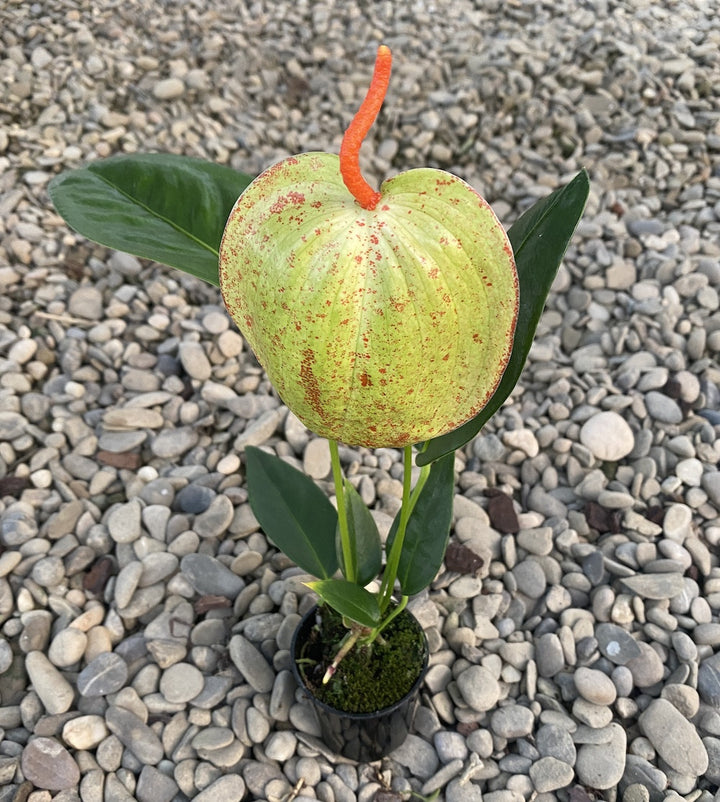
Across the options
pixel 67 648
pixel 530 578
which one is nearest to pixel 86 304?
pixel 67 648

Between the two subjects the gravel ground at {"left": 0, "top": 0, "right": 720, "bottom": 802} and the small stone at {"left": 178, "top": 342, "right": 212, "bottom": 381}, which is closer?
the gravel ground at {"left": 0, "top": 0, "right": 720, "bottom": 802}

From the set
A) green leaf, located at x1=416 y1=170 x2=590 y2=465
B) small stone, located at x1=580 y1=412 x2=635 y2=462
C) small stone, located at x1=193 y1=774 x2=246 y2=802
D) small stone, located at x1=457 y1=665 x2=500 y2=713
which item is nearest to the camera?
green leaf, located at x1=416 y1=170 x2=590 y2=465

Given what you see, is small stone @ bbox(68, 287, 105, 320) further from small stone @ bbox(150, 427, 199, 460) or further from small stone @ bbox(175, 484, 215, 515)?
small stone @ bbox(175, 484, 215, 515)

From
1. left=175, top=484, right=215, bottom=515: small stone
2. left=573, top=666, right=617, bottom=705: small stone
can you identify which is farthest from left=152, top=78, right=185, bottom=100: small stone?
left=573, top=666, right=617, bottom=705: small stone

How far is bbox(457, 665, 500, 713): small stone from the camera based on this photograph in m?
1.28

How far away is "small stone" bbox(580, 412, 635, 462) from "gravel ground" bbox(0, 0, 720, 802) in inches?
0.8

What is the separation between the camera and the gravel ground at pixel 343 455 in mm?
1248

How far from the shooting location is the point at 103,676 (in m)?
1.29

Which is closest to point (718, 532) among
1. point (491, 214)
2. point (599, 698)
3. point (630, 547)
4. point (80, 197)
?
point (630, 547)

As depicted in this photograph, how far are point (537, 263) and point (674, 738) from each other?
3.01ft

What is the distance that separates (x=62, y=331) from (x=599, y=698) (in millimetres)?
1431

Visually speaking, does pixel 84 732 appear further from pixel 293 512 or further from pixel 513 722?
pixel 513 722

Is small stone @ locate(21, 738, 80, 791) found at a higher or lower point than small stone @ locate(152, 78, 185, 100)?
lower

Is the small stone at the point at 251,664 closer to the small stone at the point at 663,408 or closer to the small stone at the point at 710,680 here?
the small stone at the point at 710,680
